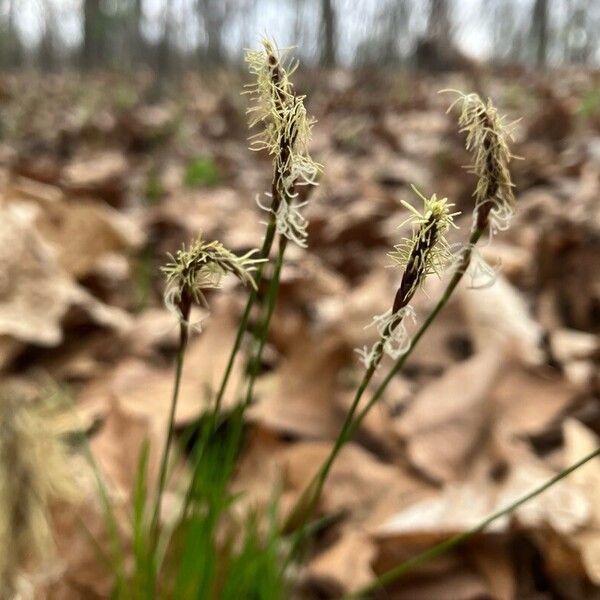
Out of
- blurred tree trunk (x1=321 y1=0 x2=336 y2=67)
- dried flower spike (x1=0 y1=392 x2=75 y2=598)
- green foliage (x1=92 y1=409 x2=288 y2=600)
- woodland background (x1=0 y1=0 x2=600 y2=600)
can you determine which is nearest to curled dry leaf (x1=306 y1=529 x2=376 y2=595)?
woodland background (x1=0 y1=0 x2=600 y2=600)

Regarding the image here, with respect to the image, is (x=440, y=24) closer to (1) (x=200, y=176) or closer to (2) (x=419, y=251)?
(1) (x=200, y=176)

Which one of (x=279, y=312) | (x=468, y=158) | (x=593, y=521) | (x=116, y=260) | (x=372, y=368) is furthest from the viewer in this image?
(x=468, y=158)

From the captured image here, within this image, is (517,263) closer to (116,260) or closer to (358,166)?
(116,260)

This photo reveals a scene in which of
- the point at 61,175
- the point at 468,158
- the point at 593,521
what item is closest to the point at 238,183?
the point at 468,158

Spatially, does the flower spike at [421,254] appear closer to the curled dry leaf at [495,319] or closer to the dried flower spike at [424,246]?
the dried flower spike at [424,246]

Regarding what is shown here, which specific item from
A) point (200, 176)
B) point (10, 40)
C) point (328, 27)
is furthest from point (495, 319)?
point (10, 40)

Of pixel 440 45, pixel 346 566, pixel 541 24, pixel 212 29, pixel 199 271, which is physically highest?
pixel 541 24
